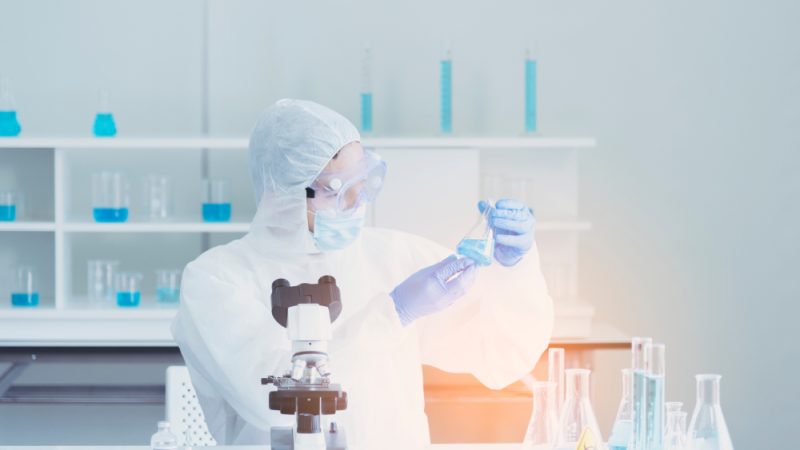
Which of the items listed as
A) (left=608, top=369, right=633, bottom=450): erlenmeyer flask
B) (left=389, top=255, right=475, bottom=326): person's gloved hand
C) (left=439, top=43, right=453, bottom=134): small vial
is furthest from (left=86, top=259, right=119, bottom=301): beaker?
(left=608, top=369, right=633, bottom=450): erlenmeyer flask

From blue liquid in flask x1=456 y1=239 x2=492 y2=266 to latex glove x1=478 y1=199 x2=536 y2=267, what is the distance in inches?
1.7

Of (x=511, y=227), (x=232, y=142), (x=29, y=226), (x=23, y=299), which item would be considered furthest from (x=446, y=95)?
(x=511, y=227)

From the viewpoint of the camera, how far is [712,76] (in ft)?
12.5

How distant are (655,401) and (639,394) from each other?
29 mm

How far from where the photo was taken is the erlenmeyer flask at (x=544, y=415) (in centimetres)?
172

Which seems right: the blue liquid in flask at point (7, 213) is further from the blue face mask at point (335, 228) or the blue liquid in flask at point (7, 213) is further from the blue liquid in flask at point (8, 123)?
the blue face mask at point (335, 228)

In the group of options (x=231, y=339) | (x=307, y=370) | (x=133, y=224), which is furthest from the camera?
(x=133, y=224)

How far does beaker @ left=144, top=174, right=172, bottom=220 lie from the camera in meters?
3.49

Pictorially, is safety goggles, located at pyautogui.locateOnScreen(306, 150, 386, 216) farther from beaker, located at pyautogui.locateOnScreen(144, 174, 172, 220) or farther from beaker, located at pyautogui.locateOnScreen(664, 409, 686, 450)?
beaker, located at pyautogui.locateOnScreen(144, 174, 172, 220)

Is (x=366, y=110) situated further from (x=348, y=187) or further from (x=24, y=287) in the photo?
(x=348, y=187)

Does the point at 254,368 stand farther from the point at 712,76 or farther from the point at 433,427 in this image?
the point at 712,76

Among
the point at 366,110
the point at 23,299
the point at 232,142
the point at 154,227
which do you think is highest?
the point at 366,110

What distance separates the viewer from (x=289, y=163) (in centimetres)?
205

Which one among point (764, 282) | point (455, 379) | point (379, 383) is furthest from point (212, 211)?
point (764, 282)
